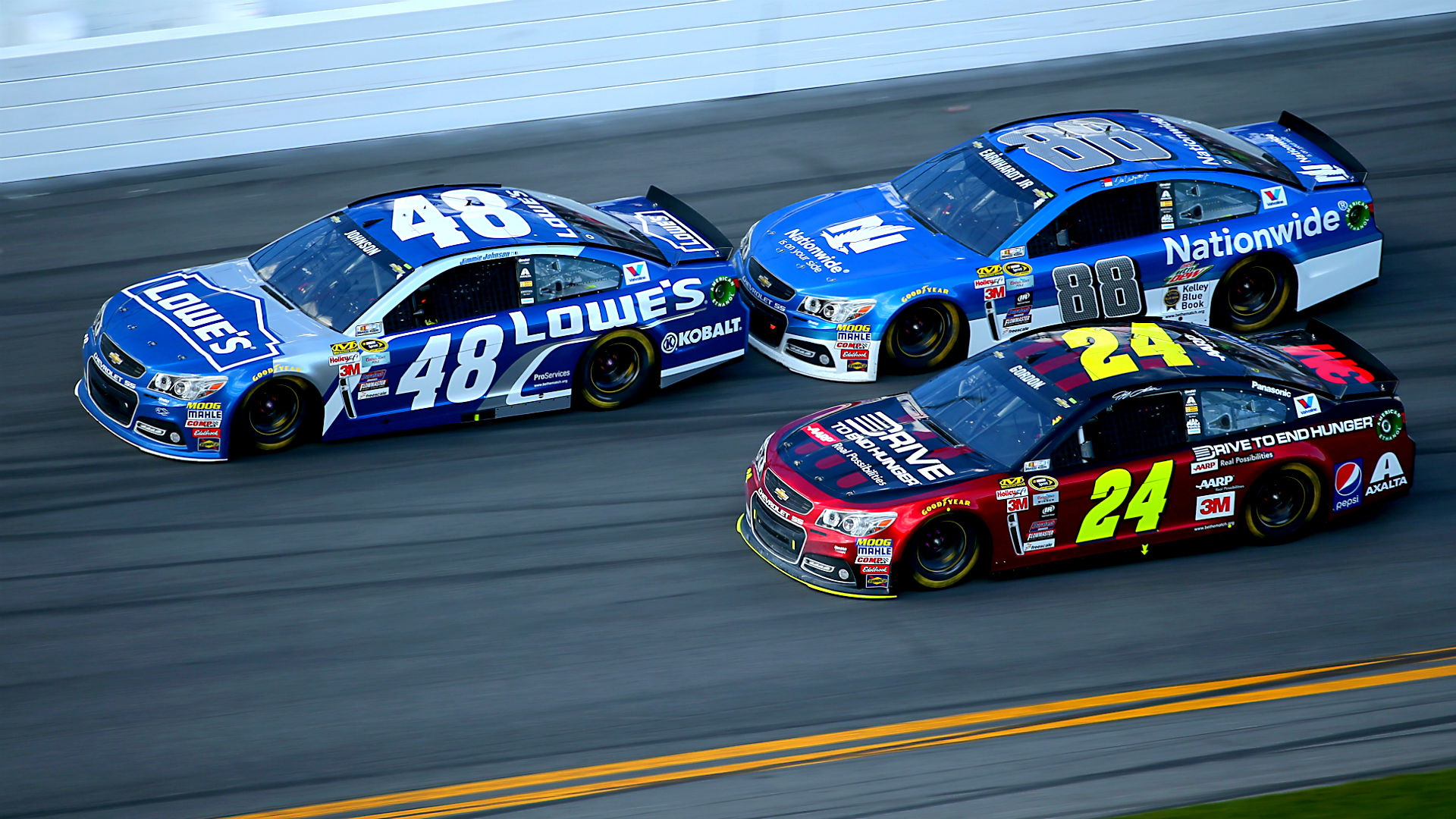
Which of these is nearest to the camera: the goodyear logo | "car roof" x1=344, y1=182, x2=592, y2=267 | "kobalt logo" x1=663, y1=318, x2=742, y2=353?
the goodyear logo

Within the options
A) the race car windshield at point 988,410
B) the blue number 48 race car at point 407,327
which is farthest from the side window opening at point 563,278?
the race car windshield at point 988,410

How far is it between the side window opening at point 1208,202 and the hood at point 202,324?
6.56 metres

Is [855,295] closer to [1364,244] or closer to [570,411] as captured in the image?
[570,411]

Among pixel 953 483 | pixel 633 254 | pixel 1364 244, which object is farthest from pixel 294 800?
pixel 1364 244

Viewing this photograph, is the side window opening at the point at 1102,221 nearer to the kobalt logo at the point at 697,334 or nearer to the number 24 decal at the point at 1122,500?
the kobalt logo at the point at 697,334

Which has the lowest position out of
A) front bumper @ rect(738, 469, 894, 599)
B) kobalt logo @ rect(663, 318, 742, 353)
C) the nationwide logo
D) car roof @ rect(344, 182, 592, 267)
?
front bumper @ rect(738, 469, 894, 599)

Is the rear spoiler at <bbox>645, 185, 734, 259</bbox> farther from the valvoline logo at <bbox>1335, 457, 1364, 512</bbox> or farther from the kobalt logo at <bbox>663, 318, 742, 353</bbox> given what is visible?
the valvoline logo at <bbox>1335, 457, 1364, 512</bbox>

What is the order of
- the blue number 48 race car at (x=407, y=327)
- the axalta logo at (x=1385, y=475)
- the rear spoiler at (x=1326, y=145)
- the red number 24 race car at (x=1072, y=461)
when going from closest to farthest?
the red number 24 race car at (x=1072, y=461) < the axalta logo at (x=1385, y=475) < the blue number 48 race car at (x=407, y=327) < the rear spoiler at (x=1326, y=145)

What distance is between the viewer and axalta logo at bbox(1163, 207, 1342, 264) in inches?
450

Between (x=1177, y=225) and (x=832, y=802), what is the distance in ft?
20.6

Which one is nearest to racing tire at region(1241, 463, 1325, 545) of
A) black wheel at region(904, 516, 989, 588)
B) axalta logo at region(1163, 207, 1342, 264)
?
black wheel at region(904, 516, 989, 588)

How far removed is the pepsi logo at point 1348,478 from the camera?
9242 mm

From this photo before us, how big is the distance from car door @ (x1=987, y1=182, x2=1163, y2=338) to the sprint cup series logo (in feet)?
17.7

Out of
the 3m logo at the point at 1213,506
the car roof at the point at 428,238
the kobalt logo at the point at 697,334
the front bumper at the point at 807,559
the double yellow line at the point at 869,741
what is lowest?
the double yellow line at the point at 869,741
